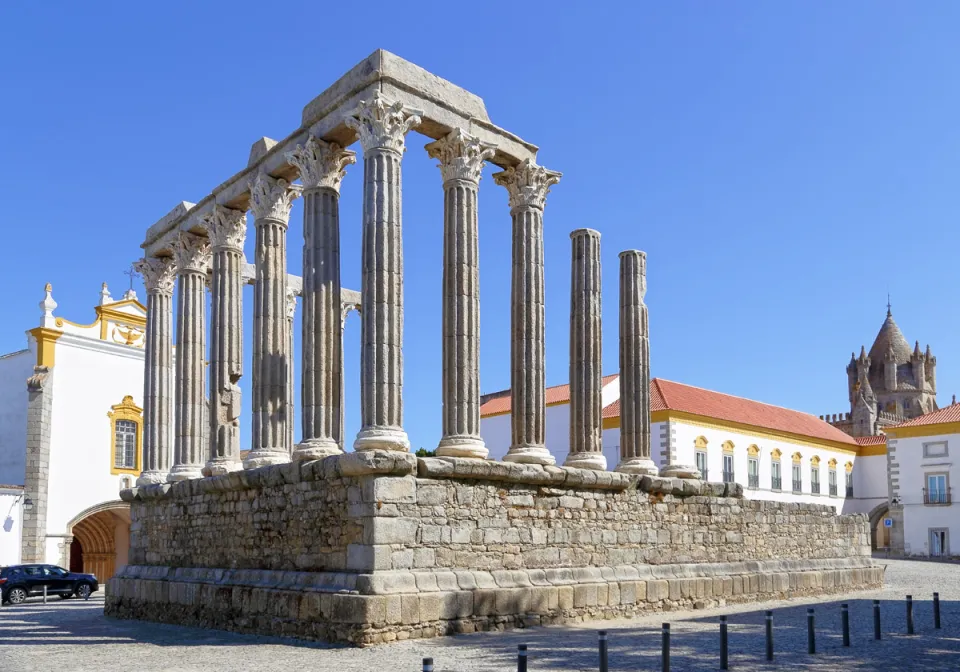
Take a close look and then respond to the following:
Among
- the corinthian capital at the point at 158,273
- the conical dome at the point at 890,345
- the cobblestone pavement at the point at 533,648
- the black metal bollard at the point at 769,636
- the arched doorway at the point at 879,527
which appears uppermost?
the conical dome at the point at 890,345

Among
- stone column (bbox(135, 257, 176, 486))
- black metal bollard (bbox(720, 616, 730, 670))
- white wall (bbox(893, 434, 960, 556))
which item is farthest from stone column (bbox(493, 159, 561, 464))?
white wall (bbox(893, 434, 960, 556))

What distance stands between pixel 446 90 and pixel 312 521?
676 centimetres

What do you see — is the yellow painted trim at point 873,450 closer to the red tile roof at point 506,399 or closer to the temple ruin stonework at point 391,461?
the red tile roof at point 506,399

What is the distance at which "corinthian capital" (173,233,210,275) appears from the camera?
66.1ft

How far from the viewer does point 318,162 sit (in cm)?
1608

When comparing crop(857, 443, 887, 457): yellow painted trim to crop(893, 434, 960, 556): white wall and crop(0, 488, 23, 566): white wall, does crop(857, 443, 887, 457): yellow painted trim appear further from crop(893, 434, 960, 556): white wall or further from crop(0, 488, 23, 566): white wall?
crop(0, 488, 23, 566): white wall

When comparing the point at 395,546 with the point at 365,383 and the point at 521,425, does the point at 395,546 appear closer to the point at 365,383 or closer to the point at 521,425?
the point at 365,383

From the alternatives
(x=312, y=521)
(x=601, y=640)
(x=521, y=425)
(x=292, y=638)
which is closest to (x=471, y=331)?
(x=521, y=425)

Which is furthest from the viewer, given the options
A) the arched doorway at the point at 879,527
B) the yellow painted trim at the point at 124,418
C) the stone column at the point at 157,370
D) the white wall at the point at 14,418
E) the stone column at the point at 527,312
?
the arched doorway at the point at 879,527

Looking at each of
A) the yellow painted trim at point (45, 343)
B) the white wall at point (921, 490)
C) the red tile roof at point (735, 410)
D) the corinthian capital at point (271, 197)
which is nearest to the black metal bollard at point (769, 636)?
the corinthian capital at point (271, 197)

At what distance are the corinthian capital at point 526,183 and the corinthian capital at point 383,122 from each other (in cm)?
251

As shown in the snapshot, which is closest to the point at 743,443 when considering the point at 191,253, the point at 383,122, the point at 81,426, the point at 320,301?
the point at 81,426

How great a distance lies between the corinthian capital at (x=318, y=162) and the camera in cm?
1605

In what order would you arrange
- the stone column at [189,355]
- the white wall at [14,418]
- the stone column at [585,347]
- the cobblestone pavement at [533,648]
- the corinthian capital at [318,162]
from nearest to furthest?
the cobblestone pavement at [533,648], the corinthian capital at [318,162], the stone column at [585,347], the stone column at [189,355], the white wall at [14,418]
